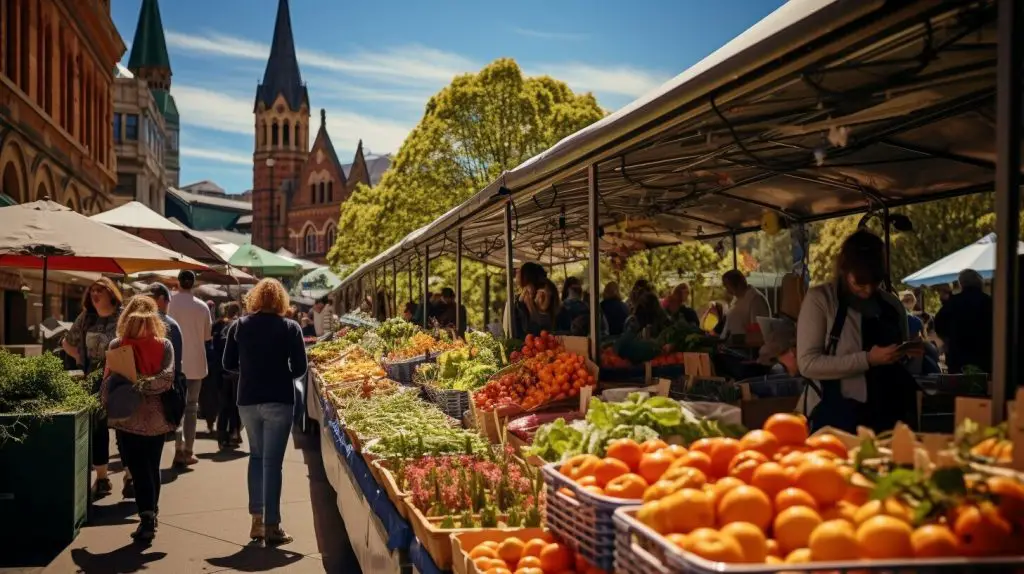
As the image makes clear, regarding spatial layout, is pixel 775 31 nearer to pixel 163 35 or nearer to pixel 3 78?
pixel 3 78

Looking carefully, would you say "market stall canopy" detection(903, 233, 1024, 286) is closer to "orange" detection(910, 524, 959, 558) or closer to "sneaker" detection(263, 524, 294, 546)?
"sneaker" detection(263, 524, 294, 546)

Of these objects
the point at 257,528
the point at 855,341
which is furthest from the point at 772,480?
the point at 257,528

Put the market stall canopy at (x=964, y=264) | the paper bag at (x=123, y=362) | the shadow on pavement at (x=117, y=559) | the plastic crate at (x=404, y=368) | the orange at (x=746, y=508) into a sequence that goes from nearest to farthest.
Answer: the orange at (x=746, y=508) < the shadow on pavement at (x=117, y=559) < the paper bag at (x=123, y=362) < the plastic crate at (x=404, y=368) < the market stall canopy at (x=964, y=264)

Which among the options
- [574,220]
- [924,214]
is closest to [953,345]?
[574,220]

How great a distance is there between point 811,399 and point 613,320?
678 centimetres

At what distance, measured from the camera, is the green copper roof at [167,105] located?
348ft

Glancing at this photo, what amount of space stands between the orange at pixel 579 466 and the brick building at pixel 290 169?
8610 cm

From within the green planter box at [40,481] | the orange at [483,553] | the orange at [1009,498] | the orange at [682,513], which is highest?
the orange at [1009,498]

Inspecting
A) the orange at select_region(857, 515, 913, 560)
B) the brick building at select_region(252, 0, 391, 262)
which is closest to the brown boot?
the orange at select_region(857, 515, 913, 560)

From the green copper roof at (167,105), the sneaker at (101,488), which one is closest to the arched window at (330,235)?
the green copper roof at (167,105)

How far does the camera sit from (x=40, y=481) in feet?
23.6

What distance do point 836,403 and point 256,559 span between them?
15.3 feet

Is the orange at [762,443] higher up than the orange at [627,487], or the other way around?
the orange at [762,443]

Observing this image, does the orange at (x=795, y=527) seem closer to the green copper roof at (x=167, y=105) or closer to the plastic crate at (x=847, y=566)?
the plastic crate at (x=847, y=566)
